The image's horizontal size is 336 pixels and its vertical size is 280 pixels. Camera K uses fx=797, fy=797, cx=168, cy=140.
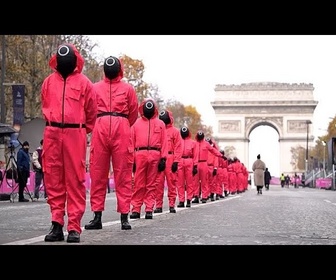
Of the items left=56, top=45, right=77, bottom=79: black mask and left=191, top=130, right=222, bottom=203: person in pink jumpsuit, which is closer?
left=56, top=45, right=77, bottom=79: black mask

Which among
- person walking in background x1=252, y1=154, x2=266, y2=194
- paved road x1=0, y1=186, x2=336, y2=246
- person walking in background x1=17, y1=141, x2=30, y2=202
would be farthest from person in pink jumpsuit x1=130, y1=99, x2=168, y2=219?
person walking in background x1=252, y1=154, x2=266, y2=194

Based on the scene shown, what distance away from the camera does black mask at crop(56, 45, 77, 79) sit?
26.7 ft

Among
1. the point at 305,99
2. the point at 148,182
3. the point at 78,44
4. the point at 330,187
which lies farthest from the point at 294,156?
the point at 148,182

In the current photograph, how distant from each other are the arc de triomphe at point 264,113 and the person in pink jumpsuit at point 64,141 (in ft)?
297

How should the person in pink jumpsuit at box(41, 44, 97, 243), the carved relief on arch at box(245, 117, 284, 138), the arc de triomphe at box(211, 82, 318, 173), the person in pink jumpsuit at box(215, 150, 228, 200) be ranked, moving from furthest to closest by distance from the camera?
the carved relief on arch at box(245, 117, 284, 138) → the arc de triomphe at box(211, 82, 318, 173) → the person in pink jumpsuit at box(215, 150, 228, 200) → the person in pink jumpsuit at box(41, 44, 97, 243)

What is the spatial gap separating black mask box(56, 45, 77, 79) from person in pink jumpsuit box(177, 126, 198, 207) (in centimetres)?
979

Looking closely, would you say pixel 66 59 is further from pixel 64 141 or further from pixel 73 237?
pixel 73 237

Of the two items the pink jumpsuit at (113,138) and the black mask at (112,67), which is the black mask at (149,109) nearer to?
the pink jumpsuit at (113,138)

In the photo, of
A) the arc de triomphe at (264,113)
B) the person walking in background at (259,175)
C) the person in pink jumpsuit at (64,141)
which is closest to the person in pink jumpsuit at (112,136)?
the person in pink jumpsuit at (64,141)

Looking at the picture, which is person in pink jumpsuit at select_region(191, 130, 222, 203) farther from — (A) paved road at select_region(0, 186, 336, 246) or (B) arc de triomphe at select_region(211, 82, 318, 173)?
(B) arc de triomphe at select_region(211, 82, 318, 173)

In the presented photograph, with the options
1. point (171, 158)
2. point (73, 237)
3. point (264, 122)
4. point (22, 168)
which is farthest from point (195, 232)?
point (264, 122)

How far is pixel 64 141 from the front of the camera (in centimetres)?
811

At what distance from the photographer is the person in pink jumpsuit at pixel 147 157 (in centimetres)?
1236
